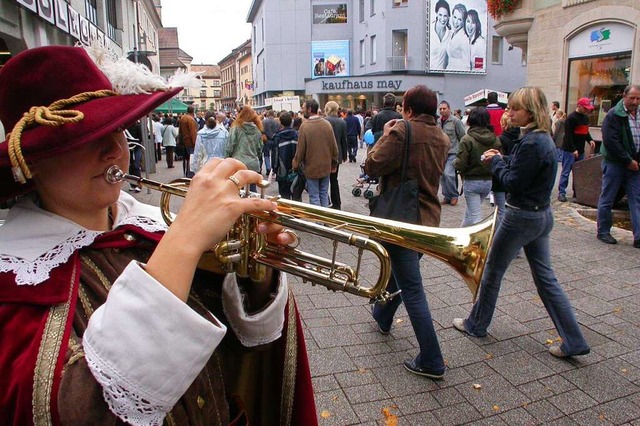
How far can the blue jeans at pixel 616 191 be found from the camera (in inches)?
246

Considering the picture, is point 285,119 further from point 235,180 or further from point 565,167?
point 235,180

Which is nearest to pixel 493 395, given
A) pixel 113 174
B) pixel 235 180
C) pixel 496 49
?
pixel 235 180

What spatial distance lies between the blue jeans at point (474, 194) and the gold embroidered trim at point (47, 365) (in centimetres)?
556

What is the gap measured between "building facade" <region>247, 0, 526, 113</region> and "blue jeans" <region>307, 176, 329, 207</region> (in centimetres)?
2612

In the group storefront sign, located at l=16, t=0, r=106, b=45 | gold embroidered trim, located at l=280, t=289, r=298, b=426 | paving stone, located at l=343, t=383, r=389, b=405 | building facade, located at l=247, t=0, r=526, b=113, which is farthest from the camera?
building facade, located at l=247, t=0, r=526, b=113

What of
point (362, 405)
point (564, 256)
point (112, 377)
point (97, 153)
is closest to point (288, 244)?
point (97, 153)

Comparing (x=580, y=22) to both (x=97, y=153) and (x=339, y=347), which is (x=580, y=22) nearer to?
(x=339, y=347)

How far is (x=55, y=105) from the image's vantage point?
3.95 ft

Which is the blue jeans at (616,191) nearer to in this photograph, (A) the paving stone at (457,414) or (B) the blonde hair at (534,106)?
(B) the blonde hair at (534,106)

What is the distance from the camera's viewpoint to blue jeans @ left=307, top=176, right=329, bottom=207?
773cm

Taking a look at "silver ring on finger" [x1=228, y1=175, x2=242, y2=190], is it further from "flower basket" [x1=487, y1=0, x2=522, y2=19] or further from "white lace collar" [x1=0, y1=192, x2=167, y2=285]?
"flower basket" [x1=487, y1=0, x2=522, y2=19]

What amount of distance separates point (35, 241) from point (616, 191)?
6959 millimetres

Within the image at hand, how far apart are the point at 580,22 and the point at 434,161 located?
12207 mm

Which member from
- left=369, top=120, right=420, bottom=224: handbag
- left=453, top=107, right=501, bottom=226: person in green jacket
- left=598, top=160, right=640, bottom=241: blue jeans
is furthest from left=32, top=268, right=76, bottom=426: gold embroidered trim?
left=598, top=160, right=640, bottom=241: blue jeans
